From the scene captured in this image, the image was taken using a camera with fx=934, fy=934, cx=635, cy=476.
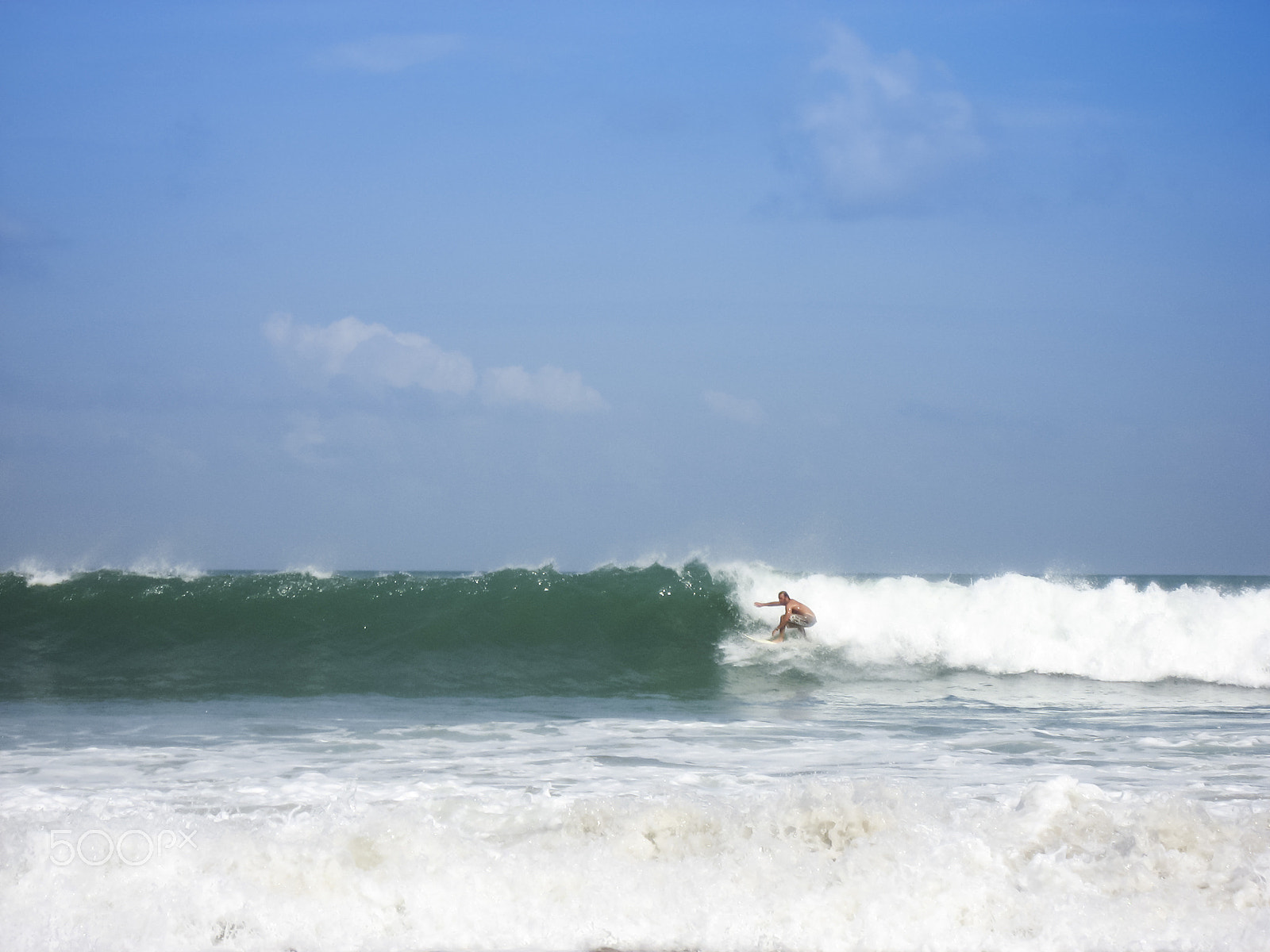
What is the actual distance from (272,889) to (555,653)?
9.67 meters

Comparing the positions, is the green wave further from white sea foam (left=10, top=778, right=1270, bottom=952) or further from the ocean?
white sea foam (left=10, top=778, right=1270, bottom=952)

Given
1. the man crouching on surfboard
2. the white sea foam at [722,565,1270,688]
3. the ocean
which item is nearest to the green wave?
the ocean

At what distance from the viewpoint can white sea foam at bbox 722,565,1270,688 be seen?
13.8 m

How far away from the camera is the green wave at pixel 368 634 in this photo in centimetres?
1218

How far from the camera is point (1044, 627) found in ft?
50.1

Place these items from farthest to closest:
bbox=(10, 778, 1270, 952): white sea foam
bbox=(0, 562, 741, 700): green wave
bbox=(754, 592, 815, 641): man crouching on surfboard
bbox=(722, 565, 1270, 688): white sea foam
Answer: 1. bbox=(754, 592, 815, 641): man crouching on surfboard
2. bbox=(722, 565, 1270, 688): white sea foam
3. bbox=(0, 562, 741, 700): green wave
4. bbox=(10, 778, 1270, 952): white sea foam

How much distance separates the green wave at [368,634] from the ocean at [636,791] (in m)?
0.12

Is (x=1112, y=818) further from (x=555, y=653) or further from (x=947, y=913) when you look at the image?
(x=555, y=653)

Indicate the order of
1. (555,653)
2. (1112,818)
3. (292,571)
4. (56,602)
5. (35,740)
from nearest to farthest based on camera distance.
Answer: (1112,818) < (35,740) < (555,653) < (56,602) < (292,571)

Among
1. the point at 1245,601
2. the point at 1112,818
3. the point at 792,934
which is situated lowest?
the point at 792,934

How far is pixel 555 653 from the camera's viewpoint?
14203mm

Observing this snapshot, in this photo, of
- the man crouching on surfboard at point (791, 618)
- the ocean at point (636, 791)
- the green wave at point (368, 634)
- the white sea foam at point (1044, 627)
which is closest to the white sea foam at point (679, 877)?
the ocean at point (636, 791)

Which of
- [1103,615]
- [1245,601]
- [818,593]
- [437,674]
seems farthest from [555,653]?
[1245,601]

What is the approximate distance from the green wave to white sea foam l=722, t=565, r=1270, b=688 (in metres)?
2.14
